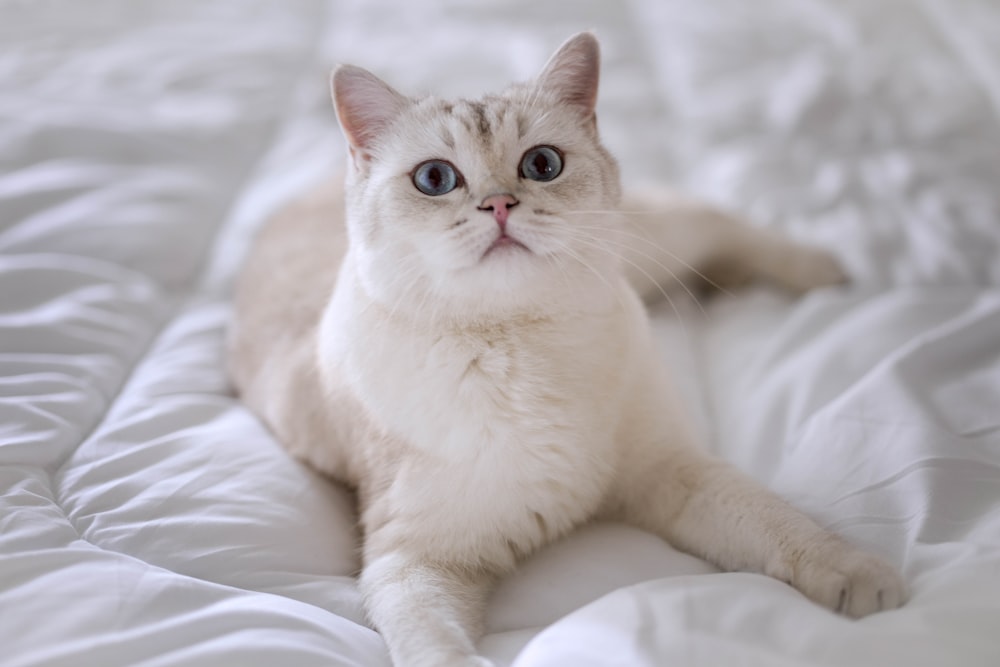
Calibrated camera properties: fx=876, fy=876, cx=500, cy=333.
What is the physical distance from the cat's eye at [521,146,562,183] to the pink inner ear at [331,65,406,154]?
11.6 inches

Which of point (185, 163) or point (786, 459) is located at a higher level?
point (185, 163)

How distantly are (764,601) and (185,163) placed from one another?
2.25 metres

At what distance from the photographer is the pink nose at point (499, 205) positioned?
1.48 m

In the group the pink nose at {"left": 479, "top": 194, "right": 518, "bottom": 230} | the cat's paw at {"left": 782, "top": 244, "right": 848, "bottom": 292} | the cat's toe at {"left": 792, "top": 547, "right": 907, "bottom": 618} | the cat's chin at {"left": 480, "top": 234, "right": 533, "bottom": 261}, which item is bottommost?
the cat's toe at {"left": 792, "top": 547, "right": 907, "bottom": 618}


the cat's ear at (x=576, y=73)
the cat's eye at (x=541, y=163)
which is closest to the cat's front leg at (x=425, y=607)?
the cat's eye at (x=541, y=163)

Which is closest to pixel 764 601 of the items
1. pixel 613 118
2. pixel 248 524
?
pixel 248 524

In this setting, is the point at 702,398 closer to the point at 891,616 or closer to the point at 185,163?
the point at 891,616

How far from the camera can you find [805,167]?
285cm

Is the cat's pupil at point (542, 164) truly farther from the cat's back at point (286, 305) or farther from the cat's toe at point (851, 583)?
the cat's toe at point (851, 583)

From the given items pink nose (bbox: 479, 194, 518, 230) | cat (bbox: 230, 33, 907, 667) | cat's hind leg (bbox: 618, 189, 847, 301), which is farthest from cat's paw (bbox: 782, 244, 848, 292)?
pink nose (bbox: 479, 194, 518, 230)

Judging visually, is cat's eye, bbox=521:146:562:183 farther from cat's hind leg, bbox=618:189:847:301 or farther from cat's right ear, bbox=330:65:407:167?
cat's hind leg, bbox=618:189:847:301

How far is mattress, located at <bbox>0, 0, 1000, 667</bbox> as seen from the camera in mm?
1278

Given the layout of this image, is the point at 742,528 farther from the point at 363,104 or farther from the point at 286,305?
the point at 286,305

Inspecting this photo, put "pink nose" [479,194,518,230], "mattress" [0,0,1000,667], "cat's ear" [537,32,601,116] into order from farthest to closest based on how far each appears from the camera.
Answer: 1. "cat's ear" [537,32,601,116]
2. "pink nose" [479,194,518,230]
3. "mattress" [0,0,1000,667]
